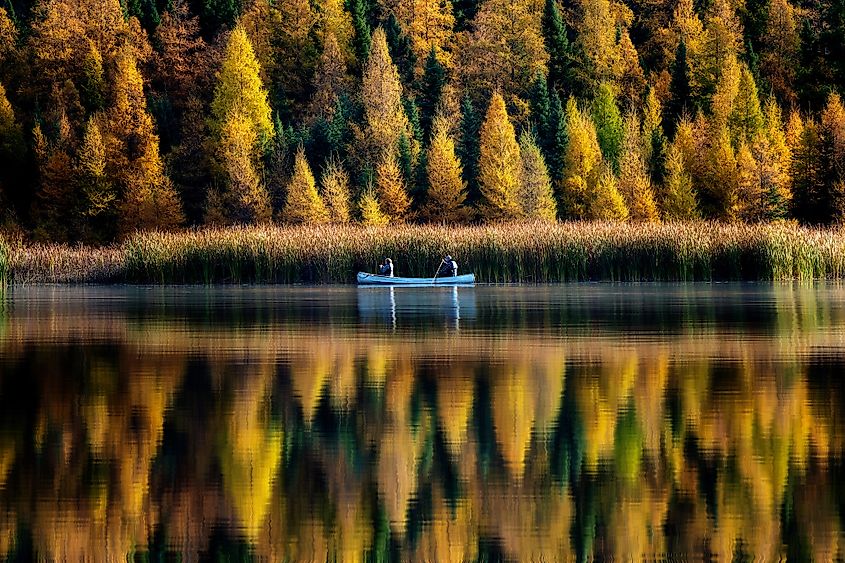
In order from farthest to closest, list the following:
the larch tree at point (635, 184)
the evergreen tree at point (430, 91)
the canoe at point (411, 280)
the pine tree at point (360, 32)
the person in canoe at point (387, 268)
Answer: the pine tree at point (360, 32) < the evergreen tree at point (430, 91) < the larch tree at point (635, 184) < the person in canoe at point (387, 268) < the canoe at point (411, 280)

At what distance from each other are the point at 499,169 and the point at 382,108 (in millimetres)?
7997

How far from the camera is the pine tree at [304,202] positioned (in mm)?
65312

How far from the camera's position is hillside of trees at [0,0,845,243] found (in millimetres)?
67125

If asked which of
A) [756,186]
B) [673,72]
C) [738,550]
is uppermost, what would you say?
[673,72]

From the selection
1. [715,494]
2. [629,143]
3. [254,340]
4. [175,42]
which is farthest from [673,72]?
[715,494]

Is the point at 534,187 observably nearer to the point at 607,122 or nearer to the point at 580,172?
the point at 580,172

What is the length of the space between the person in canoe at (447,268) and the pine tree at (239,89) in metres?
28.4

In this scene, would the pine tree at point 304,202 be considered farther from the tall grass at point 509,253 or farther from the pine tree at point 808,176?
the pine tree at point 808,176

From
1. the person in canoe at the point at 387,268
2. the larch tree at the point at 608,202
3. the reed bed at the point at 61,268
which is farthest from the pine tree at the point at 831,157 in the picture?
the reed bed at the point at 61,268

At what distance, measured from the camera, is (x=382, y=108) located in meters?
72.9

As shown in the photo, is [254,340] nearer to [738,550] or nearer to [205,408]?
[205,408]

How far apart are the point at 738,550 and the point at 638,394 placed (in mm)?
6341

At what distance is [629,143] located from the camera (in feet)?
224

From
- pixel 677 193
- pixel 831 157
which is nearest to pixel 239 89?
pixel 677 193
